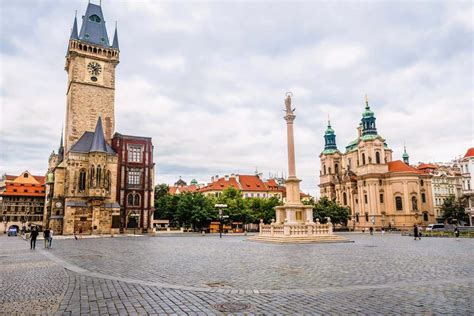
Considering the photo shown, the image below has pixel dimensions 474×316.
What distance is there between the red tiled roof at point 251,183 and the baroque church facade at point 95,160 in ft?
149

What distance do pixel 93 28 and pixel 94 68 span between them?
8.52 m

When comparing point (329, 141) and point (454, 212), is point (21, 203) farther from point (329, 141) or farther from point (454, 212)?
point (454, 212)

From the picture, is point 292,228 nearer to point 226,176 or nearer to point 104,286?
point 104,286

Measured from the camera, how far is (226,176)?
10631 cm

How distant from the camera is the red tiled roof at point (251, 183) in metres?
105

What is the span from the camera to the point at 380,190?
86.3m

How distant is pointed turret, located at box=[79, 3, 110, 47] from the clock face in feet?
13.5

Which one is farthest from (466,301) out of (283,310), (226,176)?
(226,176)

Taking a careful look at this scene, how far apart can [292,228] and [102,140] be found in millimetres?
37476

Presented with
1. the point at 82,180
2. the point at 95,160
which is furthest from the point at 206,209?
the point at 82,180

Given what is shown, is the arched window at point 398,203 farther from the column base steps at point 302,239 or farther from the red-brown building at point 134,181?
the column base steps at point 302,239

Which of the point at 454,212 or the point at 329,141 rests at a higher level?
the point at 329,141

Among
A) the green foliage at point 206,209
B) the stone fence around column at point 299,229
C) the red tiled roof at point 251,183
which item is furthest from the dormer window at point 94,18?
the red tiled roof at point 251,183

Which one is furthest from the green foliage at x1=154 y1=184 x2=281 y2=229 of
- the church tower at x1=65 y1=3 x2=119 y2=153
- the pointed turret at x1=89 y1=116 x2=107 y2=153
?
the church tower at x1=65 y1=3 x2=119 y2=153
